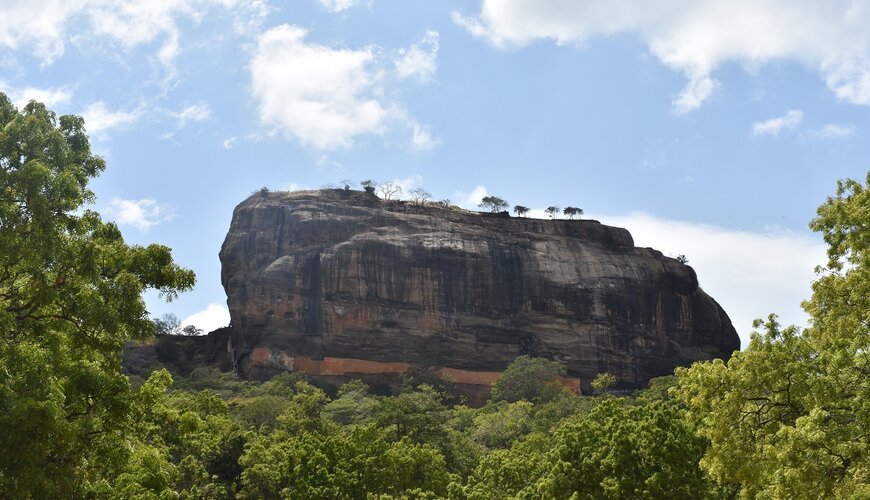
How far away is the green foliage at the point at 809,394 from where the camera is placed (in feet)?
34.3

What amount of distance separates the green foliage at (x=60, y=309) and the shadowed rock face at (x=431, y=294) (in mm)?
60785

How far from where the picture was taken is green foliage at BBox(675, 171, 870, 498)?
34.3 ft

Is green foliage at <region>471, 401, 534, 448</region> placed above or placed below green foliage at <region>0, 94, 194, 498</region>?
below

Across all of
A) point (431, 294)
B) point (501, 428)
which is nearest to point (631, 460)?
point (501, 428)

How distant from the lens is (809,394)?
12.1 m

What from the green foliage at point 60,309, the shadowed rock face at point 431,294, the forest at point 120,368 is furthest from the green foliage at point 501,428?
the green foliage at point 60,309

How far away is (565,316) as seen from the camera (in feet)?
252

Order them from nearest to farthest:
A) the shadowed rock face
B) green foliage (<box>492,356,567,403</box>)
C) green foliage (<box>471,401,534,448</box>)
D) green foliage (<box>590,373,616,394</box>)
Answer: green foliage (<box>471,401,534,448</box>) → green foliage (<box>492,356,567,403</box>) → green foliage (<box>590,373,616,394</box>) → the shadowed rock face

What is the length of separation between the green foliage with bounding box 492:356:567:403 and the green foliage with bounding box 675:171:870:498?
4933 centimetres

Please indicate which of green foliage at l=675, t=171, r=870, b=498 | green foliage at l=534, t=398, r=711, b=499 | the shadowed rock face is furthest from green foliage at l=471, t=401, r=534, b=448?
green foliage at l=675, t=171, r=870, b=498

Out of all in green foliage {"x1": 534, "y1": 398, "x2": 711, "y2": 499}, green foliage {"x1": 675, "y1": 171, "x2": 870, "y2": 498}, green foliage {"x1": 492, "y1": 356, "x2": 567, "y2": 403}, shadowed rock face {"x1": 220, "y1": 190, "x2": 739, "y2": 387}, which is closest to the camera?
green foliage {"x1": 675, "y1": 171, "x2": 870, "y2": 498}

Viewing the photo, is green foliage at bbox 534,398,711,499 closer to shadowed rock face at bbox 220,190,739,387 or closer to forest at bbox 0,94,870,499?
forest at bbox 0,94,870,499

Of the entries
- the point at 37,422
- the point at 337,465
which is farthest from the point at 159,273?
the point at 337,465

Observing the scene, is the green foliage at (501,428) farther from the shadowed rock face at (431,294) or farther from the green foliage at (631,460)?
the shadowed rock face at (431,294)
